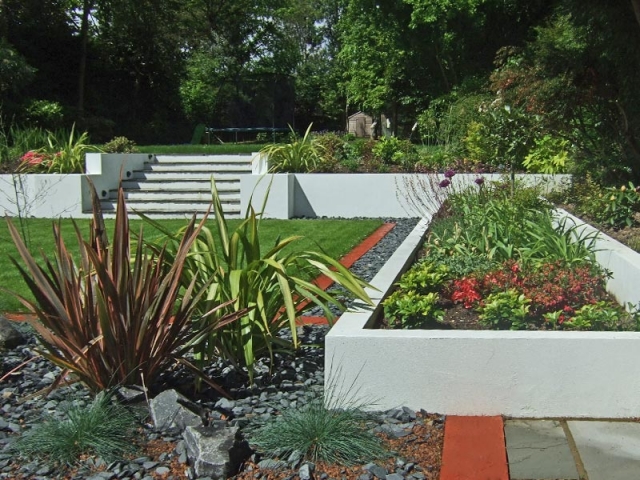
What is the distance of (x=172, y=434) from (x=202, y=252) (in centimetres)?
122

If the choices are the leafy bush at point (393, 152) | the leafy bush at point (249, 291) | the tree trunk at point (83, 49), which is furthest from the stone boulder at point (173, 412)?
the tree trunk at point (83, 49)

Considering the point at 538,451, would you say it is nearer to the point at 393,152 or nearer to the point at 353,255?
the point at 353,255

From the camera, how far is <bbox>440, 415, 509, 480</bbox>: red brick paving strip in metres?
3.30

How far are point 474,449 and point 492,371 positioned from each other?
1.81 feet

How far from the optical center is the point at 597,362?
12.9 ft

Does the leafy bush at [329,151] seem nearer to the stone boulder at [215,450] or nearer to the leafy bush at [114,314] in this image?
the leafy bush at [114,314]

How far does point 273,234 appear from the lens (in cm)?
1038

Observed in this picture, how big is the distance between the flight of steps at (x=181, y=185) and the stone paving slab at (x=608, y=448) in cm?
905

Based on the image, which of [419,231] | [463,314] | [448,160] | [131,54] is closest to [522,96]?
[448,160]

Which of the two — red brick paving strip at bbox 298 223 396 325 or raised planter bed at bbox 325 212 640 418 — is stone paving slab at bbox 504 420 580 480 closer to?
raised planter bed at bbox 325 212 640 418

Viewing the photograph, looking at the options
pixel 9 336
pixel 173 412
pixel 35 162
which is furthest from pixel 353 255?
pixel 35 162

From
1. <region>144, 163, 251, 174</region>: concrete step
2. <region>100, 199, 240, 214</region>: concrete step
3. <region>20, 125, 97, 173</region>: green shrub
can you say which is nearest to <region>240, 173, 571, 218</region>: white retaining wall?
<region>100, 199, 240, 214</region>: concrete step

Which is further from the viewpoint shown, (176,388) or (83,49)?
(83,49)

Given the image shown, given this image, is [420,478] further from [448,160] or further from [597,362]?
[448,160]
